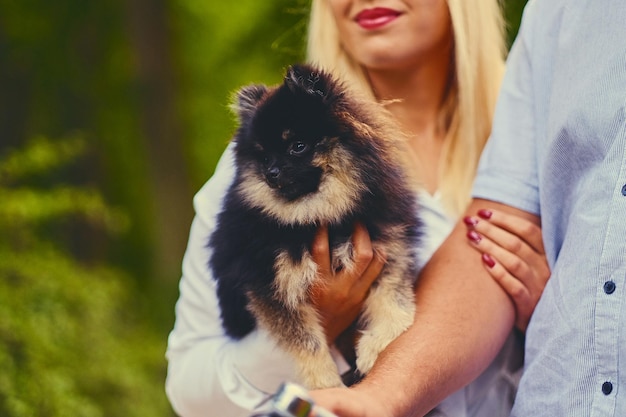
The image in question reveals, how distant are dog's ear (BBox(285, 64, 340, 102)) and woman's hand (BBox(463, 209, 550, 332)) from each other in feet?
1.60

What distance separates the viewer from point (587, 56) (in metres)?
1.78

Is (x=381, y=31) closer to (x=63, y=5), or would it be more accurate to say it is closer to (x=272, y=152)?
(x=272, y=152)

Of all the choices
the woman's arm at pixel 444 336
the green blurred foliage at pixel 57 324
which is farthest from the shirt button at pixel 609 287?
the green blurred foliage at pixel 57 324

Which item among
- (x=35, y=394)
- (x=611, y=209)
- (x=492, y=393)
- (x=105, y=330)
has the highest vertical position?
(x=611, y=209)

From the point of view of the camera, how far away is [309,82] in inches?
73.8

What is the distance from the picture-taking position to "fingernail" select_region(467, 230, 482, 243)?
1998 mm

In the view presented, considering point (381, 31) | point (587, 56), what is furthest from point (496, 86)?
point (587, 56)

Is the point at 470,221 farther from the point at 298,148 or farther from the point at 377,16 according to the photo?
the point at 377,16

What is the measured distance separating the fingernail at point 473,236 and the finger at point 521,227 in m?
0.02

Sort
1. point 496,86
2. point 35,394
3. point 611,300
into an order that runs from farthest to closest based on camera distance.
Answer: point 35,394 → point 496,86 → point 611,300

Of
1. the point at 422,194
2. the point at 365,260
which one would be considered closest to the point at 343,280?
the point at 365,260

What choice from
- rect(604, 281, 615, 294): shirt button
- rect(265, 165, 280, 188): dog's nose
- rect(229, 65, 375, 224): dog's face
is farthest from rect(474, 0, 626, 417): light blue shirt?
rect(265, 165, 280, 188): dog's nose

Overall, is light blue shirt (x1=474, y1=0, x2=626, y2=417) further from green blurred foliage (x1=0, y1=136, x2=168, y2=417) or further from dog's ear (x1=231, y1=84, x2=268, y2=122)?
green blurred foliage (x1=0, y1=136, x2=168, y2=417)

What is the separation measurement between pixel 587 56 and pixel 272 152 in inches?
28.5
